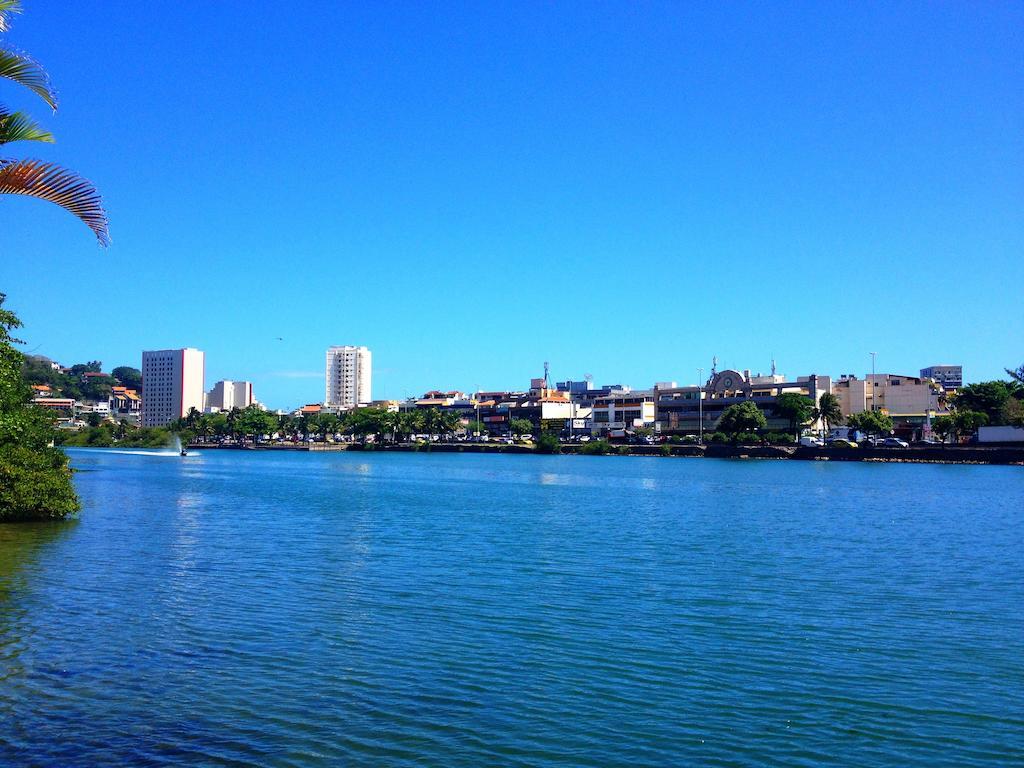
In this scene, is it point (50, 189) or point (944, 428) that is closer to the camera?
point (50, 189)

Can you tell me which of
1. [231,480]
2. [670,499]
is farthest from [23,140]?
[231,480]

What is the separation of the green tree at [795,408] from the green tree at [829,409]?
6.27 ft

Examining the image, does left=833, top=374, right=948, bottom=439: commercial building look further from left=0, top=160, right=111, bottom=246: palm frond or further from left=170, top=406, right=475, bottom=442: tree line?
left=0, top=160, right=111, bottom=246: palm frond

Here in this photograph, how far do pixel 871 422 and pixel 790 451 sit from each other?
1076 cm

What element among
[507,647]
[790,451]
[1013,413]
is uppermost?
[1013,413]

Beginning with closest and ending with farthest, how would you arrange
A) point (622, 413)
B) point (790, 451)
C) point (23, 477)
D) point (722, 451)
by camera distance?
point (23, 477)
point (790, 451)
point (722, 451)
point (622, 413)

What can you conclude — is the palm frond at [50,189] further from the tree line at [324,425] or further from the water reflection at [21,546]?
the tree line at [324,425]

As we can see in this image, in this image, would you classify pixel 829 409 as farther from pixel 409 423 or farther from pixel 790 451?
pixel 409 423

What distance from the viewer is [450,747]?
9.28 meters

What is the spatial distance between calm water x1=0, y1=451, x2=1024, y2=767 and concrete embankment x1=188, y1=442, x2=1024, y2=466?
7584 centimetres

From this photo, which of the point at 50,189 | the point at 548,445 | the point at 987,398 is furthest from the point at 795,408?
the point at 50,189

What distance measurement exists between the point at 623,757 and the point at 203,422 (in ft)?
611

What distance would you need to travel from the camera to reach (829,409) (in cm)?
11788

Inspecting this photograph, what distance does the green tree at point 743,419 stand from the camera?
380 ft
